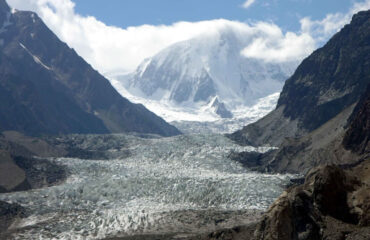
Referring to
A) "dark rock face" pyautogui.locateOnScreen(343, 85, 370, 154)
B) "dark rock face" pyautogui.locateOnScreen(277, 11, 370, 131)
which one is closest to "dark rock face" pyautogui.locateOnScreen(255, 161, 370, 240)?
"dark rock face" pyautogui.locateOnScreen(343, 85, 370, 154)

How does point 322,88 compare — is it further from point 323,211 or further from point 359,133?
point 323,211

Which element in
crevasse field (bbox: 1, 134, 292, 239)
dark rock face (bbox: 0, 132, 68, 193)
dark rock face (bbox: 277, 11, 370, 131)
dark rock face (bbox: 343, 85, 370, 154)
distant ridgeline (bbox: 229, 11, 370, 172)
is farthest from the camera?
dark rock face (bbox: 277, 11, 370, 131)

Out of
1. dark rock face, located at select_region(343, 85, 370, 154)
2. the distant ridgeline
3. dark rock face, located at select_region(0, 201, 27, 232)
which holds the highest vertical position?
the distant ridgeline

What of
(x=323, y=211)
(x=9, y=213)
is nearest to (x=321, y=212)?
(x=323, y=211)

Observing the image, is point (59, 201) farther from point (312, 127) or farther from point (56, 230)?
point (312, 127)

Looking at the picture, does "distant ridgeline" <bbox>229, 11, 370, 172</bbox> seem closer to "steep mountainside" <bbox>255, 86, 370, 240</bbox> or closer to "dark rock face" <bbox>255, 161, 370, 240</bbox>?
"steep mountainside" <bbox>255, 86, 370, 240</bbox>

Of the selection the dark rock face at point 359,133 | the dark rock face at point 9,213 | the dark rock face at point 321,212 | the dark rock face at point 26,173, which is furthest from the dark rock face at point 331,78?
the dark rock face at point 321,212

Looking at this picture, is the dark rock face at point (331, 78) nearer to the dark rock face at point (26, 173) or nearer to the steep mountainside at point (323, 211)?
the dark rock face at point (26, 173)

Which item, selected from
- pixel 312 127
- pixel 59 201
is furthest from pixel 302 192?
pixel 312 127
